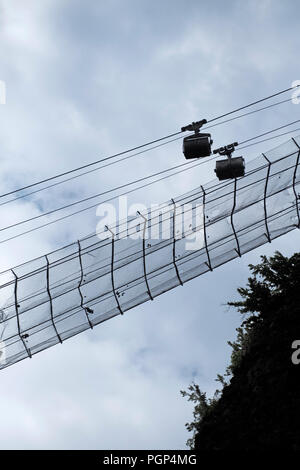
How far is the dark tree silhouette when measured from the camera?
1741 centimetres

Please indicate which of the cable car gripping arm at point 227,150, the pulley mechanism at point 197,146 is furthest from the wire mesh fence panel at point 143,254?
the pulley mechanism at point 197,146

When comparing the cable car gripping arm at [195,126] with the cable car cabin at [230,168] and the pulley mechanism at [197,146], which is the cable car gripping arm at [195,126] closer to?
the pulley mechanism at [197,146]

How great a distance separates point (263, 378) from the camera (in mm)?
20359

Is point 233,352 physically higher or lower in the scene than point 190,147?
lower

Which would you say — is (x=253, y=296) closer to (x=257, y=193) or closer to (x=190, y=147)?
(x=257, y=193)

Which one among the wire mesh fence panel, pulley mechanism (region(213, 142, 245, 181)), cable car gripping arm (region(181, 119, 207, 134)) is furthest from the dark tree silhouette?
cable car gripping arm (region(181, 119, 207, 134))

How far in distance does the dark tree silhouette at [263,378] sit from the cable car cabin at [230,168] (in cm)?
671

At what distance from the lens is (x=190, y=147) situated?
19.3 m

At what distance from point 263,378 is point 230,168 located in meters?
8.84

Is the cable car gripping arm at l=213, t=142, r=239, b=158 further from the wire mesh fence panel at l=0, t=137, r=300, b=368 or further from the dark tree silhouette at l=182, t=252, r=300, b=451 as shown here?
the dark tree silhouette at l=182, t=252, r=300, b=451

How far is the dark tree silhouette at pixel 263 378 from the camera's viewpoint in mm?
17406

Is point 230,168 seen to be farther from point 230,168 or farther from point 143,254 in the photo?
point 143,254
